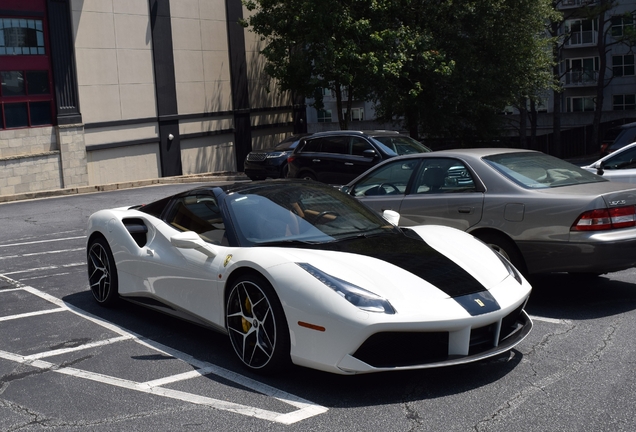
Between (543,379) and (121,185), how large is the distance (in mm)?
22384

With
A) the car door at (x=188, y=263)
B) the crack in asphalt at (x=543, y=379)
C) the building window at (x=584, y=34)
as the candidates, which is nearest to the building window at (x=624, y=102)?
the building window at (x=584, y=34)

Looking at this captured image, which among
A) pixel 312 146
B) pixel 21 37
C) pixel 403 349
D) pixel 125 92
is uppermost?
pixel 21 37

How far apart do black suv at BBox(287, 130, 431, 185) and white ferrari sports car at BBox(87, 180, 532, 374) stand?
989 cm

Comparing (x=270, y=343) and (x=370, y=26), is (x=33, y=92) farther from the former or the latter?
(x=270, y=343)

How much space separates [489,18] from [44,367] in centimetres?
2550

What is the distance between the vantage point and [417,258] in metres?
5.45

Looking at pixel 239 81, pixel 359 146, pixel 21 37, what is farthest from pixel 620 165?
pixel 239 81

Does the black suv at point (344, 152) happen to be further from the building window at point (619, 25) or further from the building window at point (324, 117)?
the building window at point (324, 117)

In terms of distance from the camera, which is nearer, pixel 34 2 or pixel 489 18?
pixel 34 2

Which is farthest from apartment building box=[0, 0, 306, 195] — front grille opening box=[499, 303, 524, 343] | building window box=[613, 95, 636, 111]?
building window box=[613, 95, 636, 111]

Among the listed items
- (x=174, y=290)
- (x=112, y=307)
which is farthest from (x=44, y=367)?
(x=112, y=307)

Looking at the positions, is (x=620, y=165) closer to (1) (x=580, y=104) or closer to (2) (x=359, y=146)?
(2) (x=359, y=146)

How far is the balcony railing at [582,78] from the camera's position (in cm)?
5888

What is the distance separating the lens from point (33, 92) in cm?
2505
